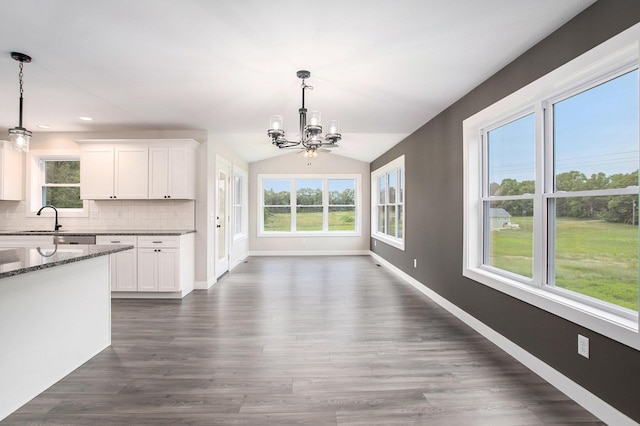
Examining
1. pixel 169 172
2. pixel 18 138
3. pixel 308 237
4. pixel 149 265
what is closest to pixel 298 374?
pixel 18 138

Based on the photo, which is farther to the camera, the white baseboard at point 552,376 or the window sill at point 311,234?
the window sill at point 311,234

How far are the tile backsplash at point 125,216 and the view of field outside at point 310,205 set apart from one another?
414 centimetres

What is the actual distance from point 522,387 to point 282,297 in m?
3.16

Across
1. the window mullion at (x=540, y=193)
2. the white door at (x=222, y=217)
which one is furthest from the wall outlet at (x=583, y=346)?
the white door at (x=222, y=217)

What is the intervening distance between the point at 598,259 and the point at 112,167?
5.85 metres

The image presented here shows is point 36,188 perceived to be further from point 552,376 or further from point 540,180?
point 552,376

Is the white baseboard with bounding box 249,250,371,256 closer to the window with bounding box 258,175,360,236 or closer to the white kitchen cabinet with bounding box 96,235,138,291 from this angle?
the window with bounding box 258,175,360,236

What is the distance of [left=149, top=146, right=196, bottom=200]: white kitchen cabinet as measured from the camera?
5012 mm

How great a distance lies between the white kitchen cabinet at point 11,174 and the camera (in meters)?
5.01

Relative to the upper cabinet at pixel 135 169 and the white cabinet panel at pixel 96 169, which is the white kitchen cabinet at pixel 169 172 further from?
the white cabinet panel at pixel 96 169

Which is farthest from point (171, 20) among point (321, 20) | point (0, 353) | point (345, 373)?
point (345, 373)

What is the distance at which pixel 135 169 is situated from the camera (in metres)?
5.02

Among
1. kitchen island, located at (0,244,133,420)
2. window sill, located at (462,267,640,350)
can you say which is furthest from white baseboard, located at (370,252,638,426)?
kitchen island, located at (0,244,133,420)

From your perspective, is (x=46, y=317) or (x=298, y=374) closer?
(x=46, y=317)
